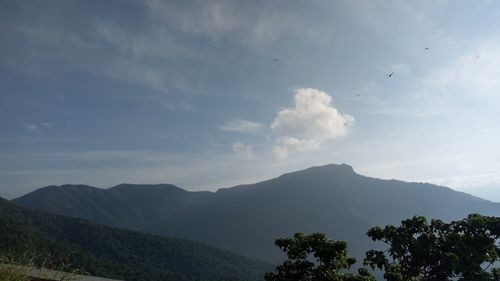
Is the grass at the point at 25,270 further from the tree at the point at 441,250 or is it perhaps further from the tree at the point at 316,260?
the tree at the point at 441,250

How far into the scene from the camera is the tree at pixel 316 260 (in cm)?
1411

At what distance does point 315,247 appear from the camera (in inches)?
569

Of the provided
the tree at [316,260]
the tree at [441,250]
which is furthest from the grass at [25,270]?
the tree at [441,250]

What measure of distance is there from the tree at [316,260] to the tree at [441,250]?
13.9 ft

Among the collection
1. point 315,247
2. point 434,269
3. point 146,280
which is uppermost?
point 315,247

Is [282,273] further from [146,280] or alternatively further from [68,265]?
[146,280]

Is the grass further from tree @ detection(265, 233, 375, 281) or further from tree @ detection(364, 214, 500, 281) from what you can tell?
tree @ detection(364, 214, 500, 281)

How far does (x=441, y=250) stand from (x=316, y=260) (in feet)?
25.0

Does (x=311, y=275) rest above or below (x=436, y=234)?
below

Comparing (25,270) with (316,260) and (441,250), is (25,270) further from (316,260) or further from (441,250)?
(441,250)

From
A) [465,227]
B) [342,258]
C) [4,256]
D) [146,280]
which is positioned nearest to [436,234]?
[465,227]

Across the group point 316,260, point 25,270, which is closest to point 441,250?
point 316,260

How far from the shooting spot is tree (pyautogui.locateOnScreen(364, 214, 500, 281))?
18078 mm

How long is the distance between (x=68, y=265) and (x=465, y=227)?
684 inches
